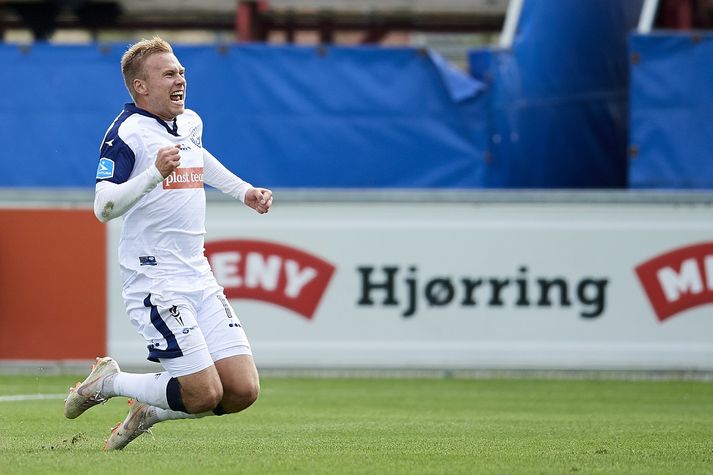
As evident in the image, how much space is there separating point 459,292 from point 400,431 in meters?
4.36

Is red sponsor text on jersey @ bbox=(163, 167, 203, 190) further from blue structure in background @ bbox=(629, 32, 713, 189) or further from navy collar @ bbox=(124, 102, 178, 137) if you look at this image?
blue structure in background @ bbox=(629, 32, 713, 189)

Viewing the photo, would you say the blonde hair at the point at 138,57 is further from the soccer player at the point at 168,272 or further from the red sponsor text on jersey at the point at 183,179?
the red sponsor text on jersey at the point at 183,179

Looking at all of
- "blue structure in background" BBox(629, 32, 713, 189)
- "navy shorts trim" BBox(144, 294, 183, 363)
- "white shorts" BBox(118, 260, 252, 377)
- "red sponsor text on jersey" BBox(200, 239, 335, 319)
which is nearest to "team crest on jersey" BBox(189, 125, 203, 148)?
"white shorts" BBox(118, 260, 252, 377)

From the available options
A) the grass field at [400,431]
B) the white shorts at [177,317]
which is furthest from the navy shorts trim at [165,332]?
the grass field at [400,431]

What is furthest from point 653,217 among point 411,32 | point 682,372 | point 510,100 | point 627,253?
point 411,32

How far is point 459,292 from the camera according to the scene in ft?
41.4

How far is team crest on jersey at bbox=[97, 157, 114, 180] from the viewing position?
6.57m

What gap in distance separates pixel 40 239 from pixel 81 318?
77 cm

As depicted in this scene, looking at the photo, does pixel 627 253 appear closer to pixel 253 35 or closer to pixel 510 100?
pixel 510 100

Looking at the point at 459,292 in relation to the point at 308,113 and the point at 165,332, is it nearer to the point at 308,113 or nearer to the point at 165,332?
the point at 308,113

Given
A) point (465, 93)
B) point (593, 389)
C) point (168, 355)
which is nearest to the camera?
point (168, 355)

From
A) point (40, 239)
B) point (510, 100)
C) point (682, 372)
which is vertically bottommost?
point (682, 372)

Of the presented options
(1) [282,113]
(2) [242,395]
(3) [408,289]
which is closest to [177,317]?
(2) [242,395]

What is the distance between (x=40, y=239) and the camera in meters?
12.6
